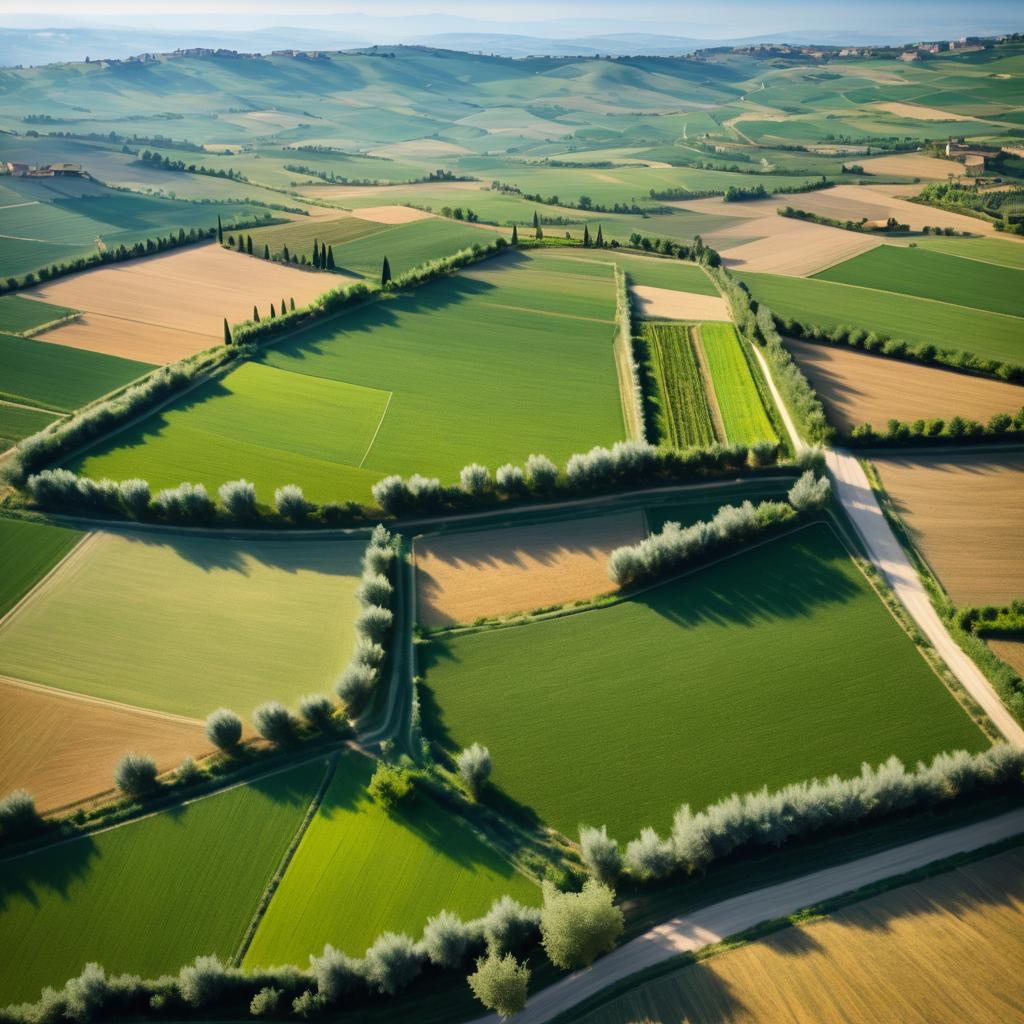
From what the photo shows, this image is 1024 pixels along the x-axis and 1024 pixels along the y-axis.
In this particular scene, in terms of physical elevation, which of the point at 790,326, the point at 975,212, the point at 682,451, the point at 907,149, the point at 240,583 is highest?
the point at 907,149

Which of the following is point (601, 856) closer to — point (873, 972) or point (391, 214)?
point (873, 972)

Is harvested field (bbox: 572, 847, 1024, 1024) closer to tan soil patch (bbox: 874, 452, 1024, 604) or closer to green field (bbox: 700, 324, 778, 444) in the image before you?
tan soil patch (bbox: 874, 452, 1024, 604)

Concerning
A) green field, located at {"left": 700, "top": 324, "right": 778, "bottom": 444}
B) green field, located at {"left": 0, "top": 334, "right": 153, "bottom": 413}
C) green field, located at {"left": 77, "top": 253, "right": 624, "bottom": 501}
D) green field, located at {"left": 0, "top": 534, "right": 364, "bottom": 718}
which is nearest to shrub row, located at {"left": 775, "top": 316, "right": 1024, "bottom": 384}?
green field, located at {"left": 700, "top": 324, "right": 778, "bottom": 444}

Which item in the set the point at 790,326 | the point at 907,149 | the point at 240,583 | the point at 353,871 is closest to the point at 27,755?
the point at 240,583

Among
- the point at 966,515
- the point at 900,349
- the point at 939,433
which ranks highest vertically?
the point at 900,349

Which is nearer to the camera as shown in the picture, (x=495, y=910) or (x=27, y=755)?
(x=495, y=910)

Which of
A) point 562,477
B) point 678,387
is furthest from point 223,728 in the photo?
point 678,387

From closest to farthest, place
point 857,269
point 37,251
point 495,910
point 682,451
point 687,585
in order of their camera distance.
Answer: point 495,910, point 687,585, point 682,451, point 857,269, point 37,251

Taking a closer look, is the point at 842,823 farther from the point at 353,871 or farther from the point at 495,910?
the point at 353,871
